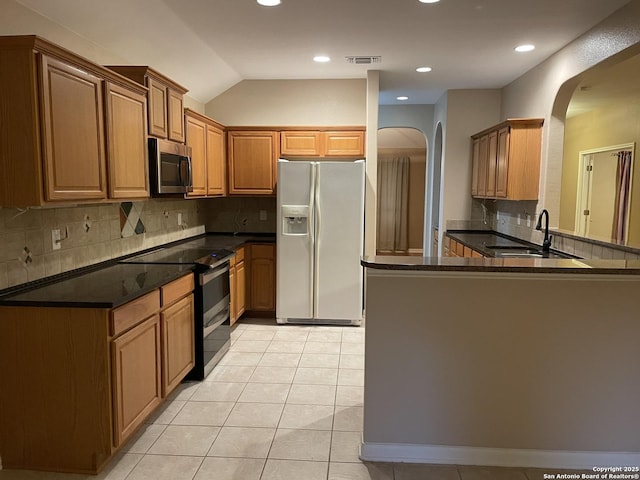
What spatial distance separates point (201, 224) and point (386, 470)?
3.81 metres

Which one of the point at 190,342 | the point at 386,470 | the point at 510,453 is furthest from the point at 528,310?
the point at 190,342

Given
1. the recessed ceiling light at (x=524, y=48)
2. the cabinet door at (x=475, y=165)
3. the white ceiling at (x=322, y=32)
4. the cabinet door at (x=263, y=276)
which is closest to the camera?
the white ceiling at (x=322, y=32)

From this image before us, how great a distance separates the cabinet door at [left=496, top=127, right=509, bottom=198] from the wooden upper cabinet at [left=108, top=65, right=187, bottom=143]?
117 inches

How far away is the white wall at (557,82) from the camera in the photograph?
10.1 ft

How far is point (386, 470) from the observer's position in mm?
2414

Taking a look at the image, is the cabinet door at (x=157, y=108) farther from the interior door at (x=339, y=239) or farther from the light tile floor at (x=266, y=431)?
the light tile floor at (x=266, y=431)

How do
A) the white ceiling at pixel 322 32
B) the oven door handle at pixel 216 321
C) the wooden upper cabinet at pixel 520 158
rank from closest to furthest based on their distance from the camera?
the white ceiling at pixel 322 32 < the oven door handle at pixel 216 321 < the wooden upper cabinet at pixel 520 158

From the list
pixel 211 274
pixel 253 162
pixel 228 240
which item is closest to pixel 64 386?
pixel 211 274

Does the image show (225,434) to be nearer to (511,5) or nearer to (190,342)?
(190,342)

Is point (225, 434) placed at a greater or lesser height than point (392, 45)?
lesser

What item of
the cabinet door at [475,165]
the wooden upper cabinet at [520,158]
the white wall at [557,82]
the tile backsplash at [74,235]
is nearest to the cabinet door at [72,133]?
the tile backsplash at [74,235]

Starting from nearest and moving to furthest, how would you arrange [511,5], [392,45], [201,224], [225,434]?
[225,434] → [511,5] → [392,45] → [201,224]


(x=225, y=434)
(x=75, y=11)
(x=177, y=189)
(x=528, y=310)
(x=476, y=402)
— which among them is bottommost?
(x=225, y=434)

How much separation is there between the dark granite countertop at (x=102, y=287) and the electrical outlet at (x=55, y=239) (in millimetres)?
200
